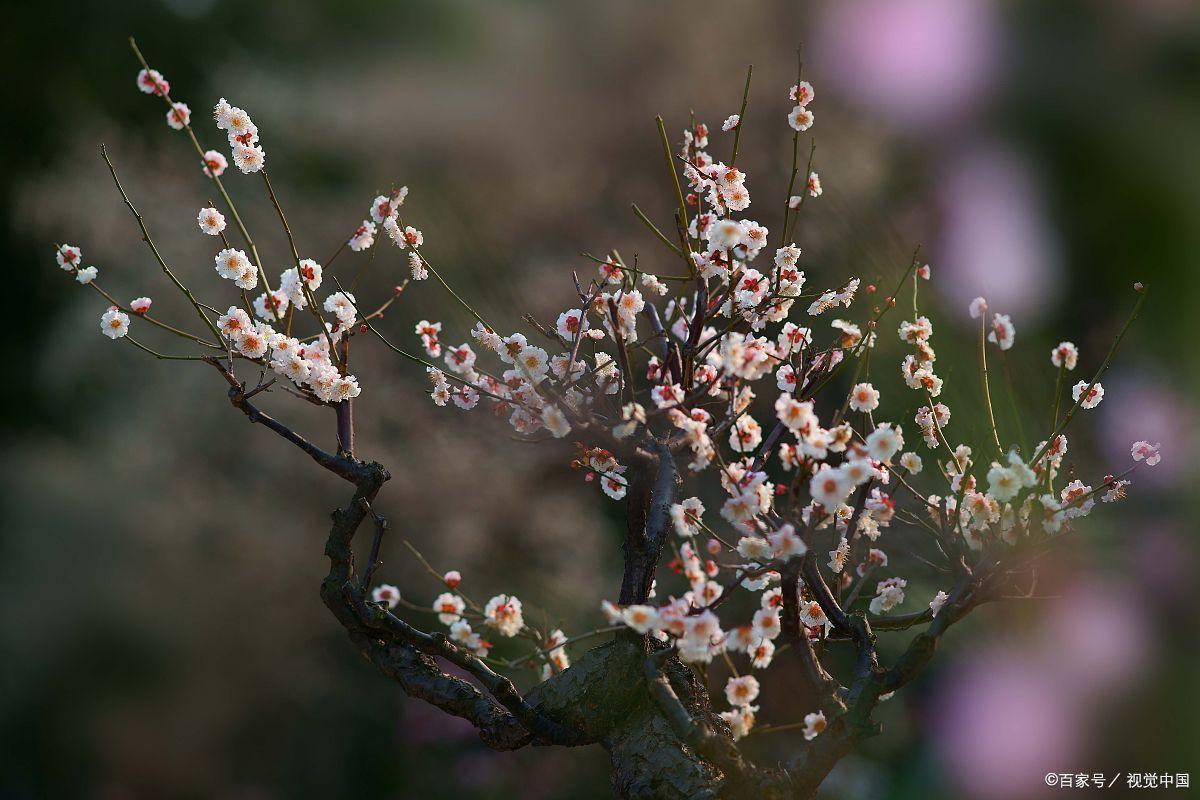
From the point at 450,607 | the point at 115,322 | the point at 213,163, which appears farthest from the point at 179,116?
the point at 450,607

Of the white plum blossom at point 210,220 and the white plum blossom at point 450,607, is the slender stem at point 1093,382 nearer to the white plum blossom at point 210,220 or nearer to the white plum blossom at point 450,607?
the white plum blossom at point 450,607

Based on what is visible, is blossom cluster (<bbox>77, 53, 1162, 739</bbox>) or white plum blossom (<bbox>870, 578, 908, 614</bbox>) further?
white plum blossom (<bbox>870, 578, 908, 614</bbox>)

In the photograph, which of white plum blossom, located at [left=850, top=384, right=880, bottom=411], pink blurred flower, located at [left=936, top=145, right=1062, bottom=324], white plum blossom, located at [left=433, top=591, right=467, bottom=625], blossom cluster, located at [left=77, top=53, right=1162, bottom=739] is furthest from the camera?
pink blurred flower, located at [left=936, top=145, right=1062, bottom=324]

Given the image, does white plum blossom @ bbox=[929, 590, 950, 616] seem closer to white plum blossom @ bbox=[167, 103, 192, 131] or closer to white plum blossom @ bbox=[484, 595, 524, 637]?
white plum blossom @ bbox=[484, 595, 524, 637]

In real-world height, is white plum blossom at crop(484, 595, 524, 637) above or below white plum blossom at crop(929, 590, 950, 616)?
below

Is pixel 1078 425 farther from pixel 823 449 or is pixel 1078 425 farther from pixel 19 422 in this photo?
pixel 19 422

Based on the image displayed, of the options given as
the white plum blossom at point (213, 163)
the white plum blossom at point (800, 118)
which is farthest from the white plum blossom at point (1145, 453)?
the white plum blossom at point (213, 163)

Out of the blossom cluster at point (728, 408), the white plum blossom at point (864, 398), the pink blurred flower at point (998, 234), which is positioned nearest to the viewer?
the blossom cluster at point (728, 408)

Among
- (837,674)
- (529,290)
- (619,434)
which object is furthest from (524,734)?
(529,290)

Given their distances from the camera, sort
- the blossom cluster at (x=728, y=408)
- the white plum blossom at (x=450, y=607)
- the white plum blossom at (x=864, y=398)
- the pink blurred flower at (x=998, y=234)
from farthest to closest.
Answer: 1. the pink blurred flower at (x=998, y=234)
2. the white plum blossom at (x=450, y=607)
3. the white plum blossom at (x=864, y=398)
4. the blossom cluster at (x=728, y=408)

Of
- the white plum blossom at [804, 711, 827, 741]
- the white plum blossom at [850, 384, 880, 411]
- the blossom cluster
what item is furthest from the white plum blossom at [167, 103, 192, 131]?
the white plum blossom at [804, 711, 827, 741]

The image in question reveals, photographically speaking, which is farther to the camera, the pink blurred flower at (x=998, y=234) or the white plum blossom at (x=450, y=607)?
the pink blurred flower at (x=998, y=234)
